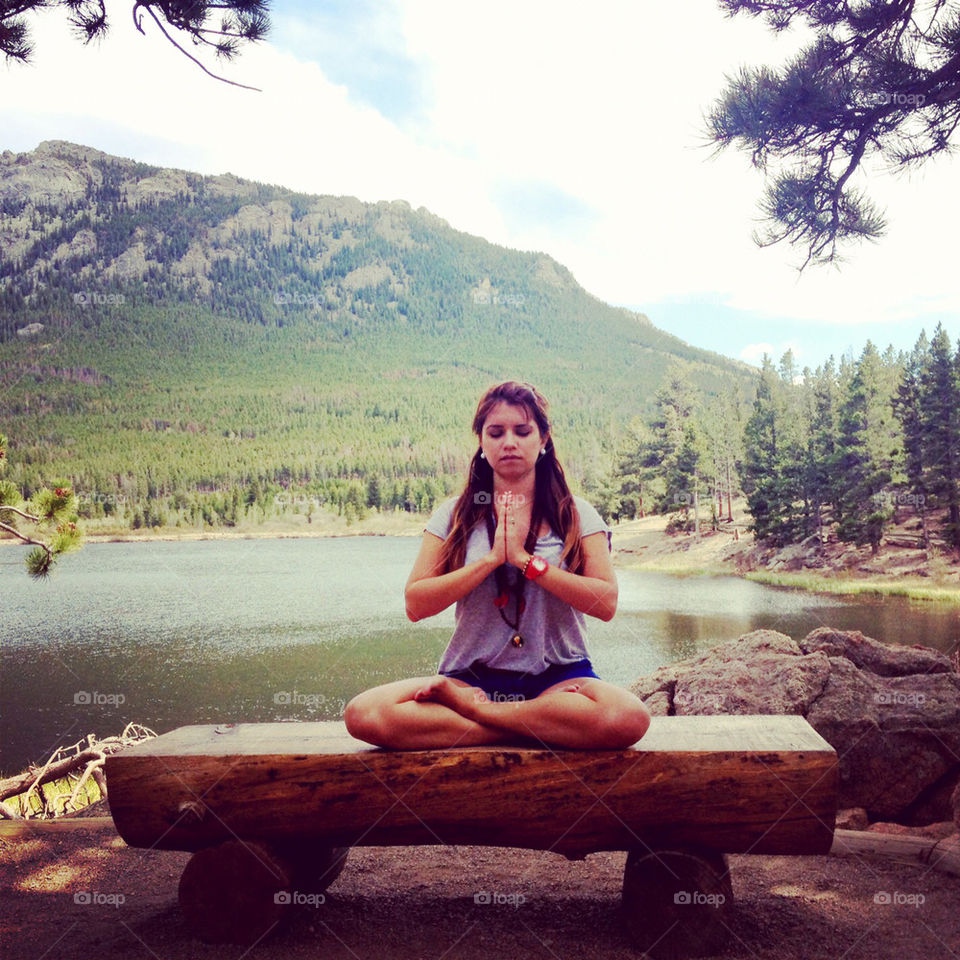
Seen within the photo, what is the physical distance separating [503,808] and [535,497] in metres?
0.81

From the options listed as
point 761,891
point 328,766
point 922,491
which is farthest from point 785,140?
point 922,491

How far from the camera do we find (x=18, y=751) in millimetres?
7750

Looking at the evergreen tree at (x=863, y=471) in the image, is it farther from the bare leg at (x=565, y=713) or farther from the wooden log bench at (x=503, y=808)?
the bare leg at (x=565, y=713)

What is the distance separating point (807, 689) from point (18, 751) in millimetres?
7602

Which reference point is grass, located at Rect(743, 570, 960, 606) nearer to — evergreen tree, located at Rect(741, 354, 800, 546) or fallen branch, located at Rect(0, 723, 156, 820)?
evergreen tree, located at Rect(741, 354, 800, 546)

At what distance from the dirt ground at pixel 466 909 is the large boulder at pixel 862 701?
2.50ft

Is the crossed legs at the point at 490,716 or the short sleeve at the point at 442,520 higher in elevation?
the short sleeve at the point at 442,520

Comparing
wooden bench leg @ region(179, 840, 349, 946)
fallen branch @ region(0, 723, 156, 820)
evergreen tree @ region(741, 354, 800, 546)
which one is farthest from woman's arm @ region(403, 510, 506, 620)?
evergreen tree @ region(741, 354, 800, 546)

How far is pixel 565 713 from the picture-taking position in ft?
6.16

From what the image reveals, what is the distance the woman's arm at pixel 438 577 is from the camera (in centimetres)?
192

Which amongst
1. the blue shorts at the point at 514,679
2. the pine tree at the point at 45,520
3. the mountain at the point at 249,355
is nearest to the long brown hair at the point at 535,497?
the blue shorts at the point at 514,679

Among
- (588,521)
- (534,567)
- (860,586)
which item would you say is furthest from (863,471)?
(534,567)

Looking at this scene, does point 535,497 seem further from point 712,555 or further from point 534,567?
point 712,555

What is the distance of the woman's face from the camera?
6.86ft
